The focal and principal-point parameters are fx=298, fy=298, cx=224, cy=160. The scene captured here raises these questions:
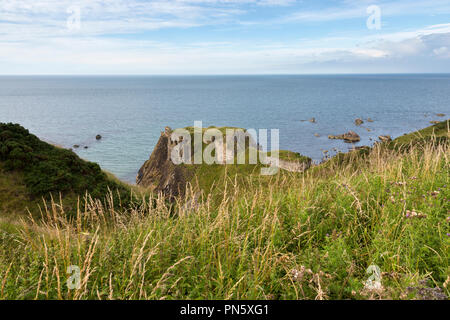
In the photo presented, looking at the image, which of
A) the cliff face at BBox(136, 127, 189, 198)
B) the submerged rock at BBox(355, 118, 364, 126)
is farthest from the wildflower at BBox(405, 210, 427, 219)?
the submerged rock at BBox(355, 118, 364, 126)

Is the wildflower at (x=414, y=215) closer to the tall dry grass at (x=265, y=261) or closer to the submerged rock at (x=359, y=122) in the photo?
the tall dry grass at (x=265, y=261)

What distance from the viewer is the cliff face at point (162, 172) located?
61.7 meters

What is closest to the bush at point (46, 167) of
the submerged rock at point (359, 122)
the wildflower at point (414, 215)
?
the wildflower at point (414, 215)

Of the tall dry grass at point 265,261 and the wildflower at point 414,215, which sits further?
the wildflower at point 414,215

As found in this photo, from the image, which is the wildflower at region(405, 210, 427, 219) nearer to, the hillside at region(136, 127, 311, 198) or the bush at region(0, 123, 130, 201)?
the bush at region(0, 123, 130, 201)

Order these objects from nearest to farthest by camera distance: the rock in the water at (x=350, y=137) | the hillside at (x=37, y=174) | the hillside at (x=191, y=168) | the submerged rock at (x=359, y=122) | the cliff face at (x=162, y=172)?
the hillside at (x=37, y=174)
the hillside at (x=191, y=168)
the cliff face at (x=162, y=172)
the rock in the water at (x=350, y=137)
the submerged rock at (x=359, y=122)

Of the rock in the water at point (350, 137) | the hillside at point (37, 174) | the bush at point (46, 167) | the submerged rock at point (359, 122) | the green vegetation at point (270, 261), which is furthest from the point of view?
the submerged rock at point (359, 122)

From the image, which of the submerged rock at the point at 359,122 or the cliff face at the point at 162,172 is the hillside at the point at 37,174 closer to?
the cliff face at the point at 162,172

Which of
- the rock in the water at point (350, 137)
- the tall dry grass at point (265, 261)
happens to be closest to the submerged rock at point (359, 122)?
the rock in the water at point (350, 137)

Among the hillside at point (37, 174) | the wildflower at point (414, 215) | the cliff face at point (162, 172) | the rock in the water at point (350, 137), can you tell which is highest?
the wildflower at point (414, 215)

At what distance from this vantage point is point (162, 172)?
69.1 m

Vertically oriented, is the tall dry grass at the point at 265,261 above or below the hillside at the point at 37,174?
above

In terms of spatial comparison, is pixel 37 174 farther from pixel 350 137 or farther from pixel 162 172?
pixel 350 137
